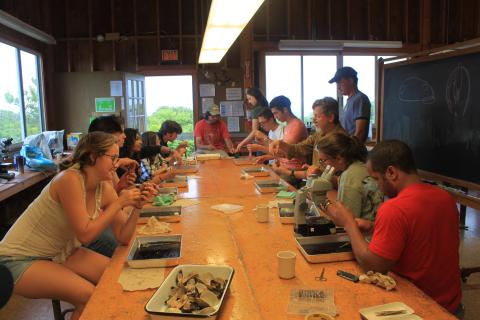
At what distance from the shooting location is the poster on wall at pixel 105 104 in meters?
7.30

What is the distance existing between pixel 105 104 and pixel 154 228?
5.67 m

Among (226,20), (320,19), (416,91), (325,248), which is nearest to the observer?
(325,248)

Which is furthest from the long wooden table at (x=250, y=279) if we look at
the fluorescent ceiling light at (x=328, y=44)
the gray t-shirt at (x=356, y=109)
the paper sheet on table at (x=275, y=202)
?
the fluorescent ceiling light at (x=328, y=44)

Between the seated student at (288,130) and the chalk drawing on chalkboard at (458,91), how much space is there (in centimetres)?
148

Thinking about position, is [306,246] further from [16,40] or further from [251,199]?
[16,40]

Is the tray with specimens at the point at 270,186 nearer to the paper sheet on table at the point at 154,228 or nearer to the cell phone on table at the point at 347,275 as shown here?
the paper sheet on table at the point at 154,228

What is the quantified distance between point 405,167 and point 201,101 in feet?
20.7

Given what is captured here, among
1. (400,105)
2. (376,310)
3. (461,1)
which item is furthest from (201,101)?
(376,310)

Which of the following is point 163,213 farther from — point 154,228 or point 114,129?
point 114,129

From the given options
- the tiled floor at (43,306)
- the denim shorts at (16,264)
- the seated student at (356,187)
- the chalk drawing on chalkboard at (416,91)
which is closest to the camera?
the denim shorts at (16,264)

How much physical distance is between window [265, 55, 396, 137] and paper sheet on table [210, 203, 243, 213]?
215 inches

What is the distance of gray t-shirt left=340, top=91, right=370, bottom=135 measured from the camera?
3.83m

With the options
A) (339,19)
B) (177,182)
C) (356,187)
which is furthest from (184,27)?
(356,187)

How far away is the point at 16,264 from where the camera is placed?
1918 mm
